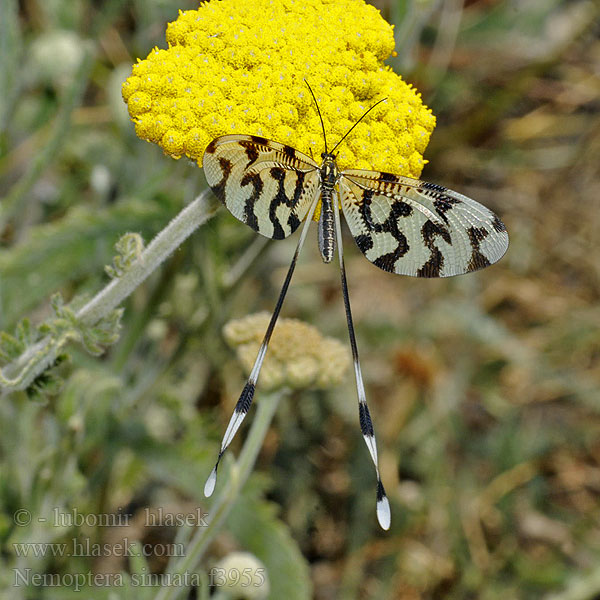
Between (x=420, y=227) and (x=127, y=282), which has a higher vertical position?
(x=420, y=227)

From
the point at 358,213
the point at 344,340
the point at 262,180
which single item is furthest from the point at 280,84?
the point at 344,340

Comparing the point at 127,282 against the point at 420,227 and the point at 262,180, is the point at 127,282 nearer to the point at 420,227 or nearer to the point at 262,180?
the point at 262,180

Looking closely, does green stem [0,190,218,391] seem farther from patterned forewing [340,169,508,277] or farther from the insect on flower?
patterned forewing [340,169,508,277]

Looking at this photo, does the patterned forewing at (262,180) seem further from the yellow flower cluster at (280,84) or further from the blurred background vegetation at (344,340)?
the blurred background vegetation at (344,340)

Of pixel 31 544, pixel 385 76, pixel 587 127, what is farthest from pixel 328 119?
pixel 587 127

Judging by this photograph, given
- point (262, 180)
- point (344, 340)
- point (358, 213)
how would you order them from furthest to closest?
point (344, 340) → point (358, 213) → point (262, 180)

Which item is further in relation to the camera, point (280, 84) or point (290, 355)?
point (290, 355)

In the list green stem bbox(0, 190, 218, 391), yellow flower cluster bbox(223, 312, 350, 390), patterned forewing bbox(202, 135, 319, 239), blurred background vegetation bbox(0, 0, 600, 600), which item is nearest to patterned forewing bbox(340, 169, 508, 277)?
patterned forewing bbox(202, 135, 319, 239)
